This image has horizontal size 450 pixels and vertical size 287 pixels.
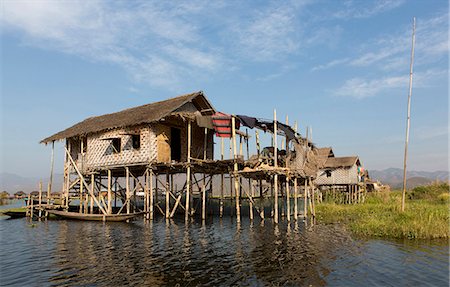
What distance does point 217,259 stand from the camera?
11.9 meters

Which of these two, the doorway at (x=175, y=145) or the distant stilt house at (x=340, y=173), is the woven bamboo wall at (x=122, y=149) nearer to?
the doorway at (x=175, y=145)

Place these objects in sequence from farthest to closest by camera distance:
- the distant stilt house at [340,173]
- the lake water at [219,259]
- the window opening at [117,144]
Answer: the distant stilt house at [340,173], the window opening at [117,144], the lake water at [219,259]

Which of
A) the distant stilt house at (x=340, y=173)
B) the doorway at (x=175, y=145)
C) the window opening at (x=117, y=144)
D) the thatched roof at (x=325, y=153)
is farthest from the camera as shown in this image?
the thatched roof at (x=325, y=153)

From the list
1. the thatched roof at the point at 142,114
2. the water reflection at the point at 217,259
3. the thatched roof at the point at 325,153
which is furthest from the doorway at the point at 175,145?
the thatched roof at the point at 325,153

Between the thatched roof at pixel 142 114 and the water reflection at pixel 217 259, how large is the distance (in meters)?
7.49

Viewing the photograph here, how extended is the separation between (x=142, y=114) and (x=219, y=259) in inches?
Result: 577

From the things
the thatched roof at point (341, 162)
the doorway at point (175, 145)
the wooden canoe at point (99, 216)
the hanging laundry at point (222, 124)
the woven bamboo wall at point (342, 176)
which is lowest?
the wooden canoe at point (99, 216)

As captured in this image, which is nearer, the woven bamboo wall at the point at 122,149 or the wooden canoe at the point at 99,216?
the wooden canoe at the point at 99,216

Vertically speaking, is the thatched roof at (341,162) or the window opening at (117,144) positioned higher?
the window opening at (117,144)

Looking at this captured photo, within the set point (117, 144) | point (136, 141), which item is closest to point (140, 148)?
point (136, 141)

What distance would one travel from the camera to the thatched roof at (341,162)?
37.4 meters

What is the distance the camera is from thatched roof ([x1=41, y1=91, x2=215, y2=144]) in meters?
22.2

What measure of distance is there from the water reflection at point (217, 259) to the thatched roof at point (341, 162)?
20482mm

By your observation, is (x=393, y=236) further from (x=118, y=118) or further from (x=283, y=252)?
(x=118, y=118)
